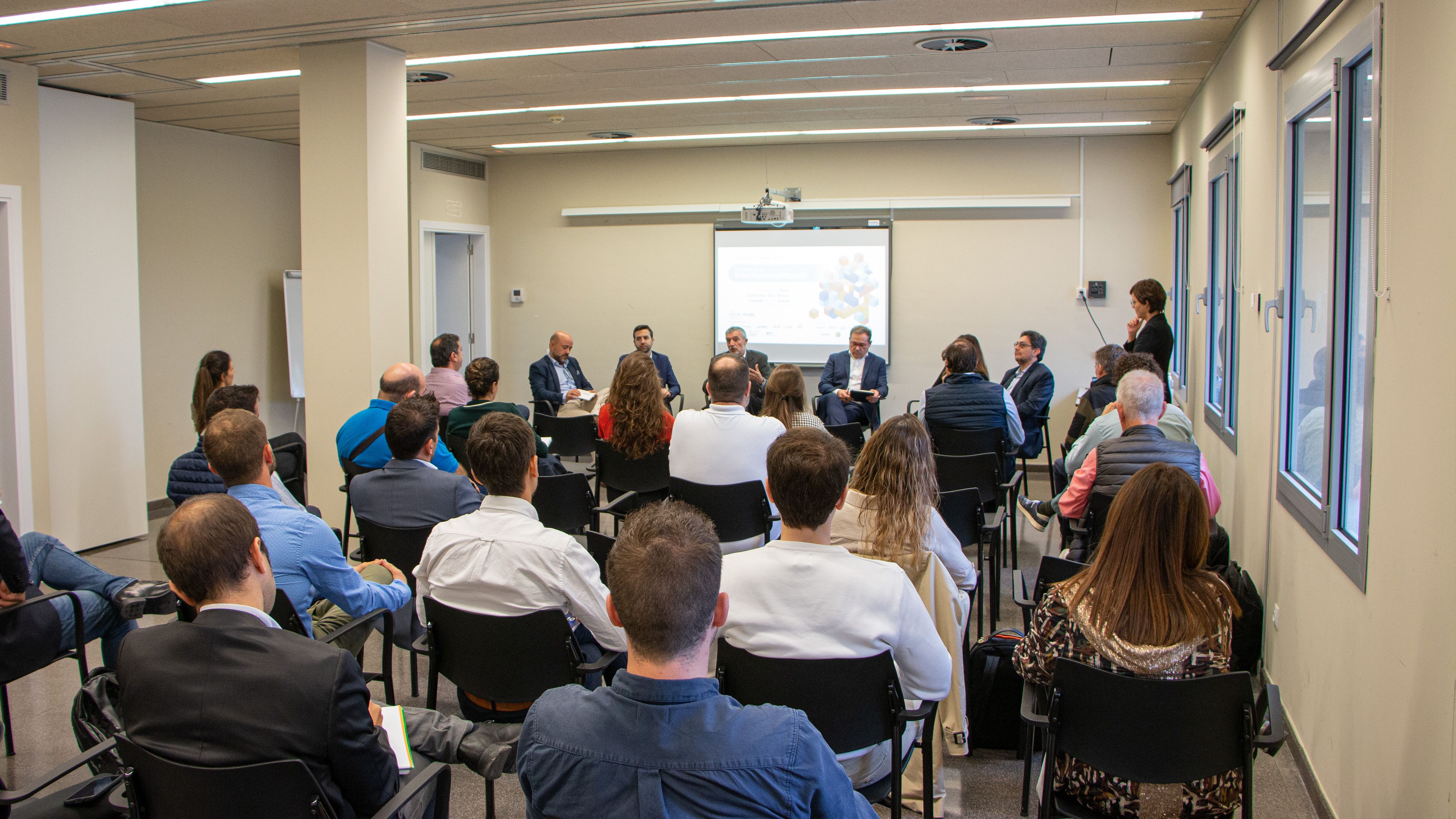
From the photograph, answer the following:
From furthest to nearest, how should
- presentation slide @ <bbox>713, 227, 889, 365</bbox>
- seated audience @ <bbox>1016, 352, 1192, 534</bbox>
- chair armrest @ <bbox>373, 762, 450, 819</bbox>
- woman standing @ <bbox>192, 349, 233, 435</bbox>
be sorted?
presentation slide @ <bbox>713, 227, 889, 365</bbox>
woman standing @ <bbox>192, 349, 233, 435</bbox>
seated audience @ <bbox>1016, 352, 1192, 534</bbox>
chair armrest @ <bbox>373, 762, 450, 819</bbox>

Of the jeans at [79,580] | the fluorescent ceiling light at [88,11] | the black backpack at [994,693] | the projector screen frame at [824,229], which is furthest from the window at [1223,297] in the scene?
the fluorescent ceiling light at [88,11]

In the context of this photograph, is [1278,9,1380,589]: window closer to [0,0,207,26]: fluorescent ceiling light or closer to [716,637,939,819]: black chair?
[716,637,939,819]: black chair

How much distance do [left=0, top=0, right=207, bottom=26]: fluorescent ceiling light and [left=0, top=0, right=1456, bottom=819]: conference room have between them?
56 mm

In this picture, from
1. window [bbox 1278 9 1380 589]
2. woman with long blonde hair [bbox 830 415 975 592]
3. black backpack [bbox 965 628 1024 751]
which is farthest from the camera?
black backpack [bbox 965 628 1024 751]

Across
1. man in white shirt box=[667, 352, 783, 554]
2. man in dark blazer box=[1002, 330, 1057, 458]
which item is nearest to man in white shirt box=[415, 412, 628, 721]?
man in white shirt box=[667, 352, 783, 554]

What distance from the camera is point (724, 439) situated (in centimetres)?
416

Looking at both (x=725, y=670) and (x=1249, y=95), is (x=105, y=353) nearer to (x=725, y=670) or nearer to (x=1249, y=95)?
(x=725, y=670)

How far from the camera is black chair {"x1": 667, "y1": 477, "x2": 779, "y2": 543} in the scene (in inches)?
156

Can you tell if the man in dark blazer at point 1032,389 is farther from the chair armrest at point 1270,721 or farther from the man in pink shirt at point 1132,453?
the chair armrest at point 1270,721

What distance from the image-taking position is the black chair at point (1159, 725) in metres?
1.98

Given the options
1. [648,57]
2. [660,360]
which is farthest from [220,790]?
[660,360]

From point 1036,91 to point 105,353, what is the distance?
637 centimetres

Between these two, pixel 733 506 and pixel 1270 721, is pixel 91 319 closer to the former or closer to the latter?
pixel 733 506

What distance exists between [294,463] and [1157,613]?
167 inches
